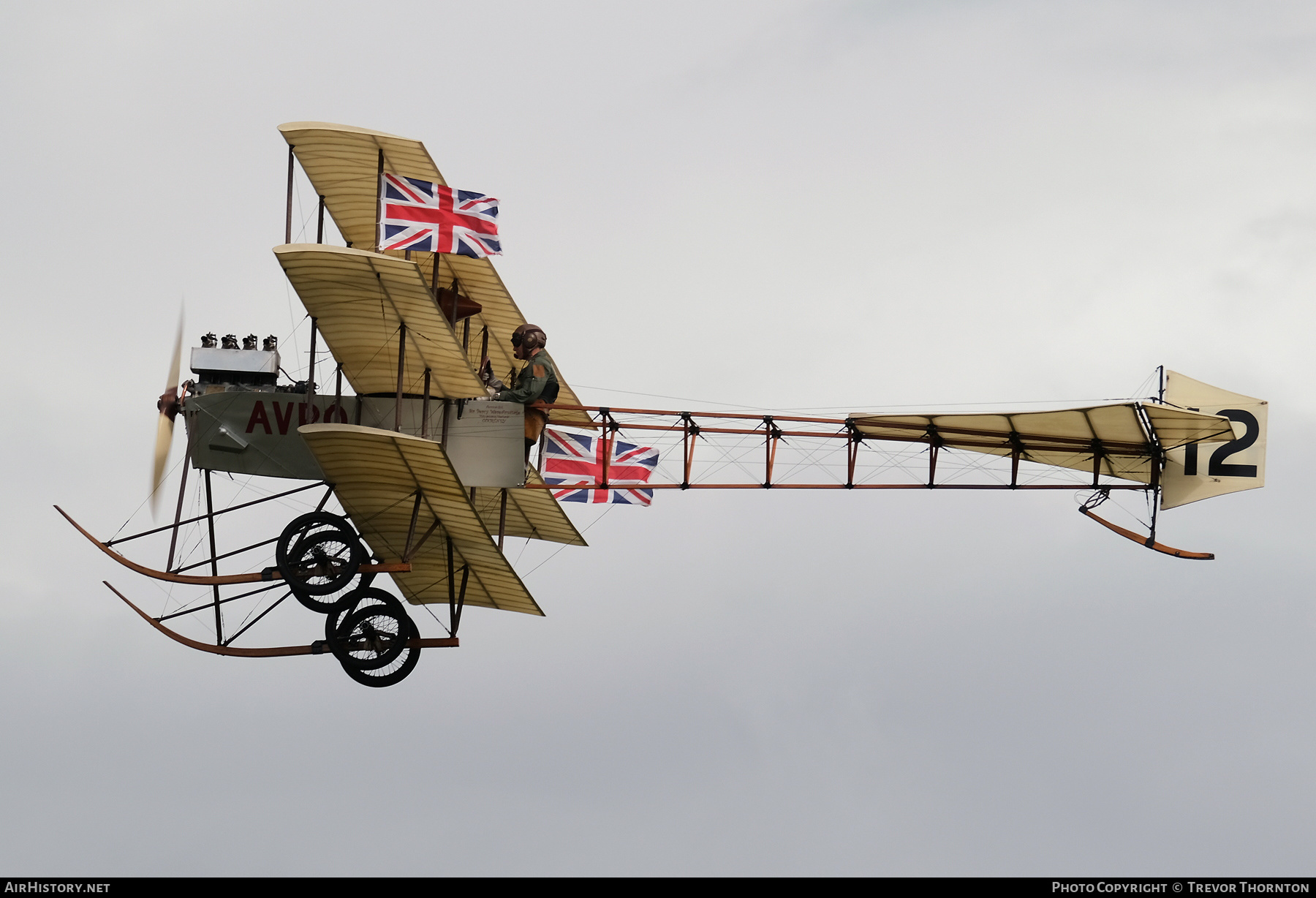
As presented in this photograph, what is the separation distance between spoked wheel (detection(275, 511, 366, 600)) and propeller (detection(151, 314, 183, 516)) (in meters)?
2.82

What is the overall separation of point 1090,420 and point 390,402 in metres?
11.0

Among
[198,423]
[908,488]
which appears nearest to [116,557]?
[198,423]

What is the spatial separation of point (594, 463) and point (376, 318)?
464 cm

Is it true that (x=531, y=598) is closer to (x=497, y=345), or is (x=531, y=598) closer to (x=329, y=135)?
(x=497, y=345)

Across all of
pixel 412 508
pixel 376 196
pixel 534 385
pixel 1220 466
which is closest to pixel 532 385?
pixel 534 385

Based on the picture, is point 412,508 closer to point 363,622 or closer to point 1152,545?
point 363,622

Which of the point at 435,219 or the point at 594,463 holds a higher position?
the point at 435,219

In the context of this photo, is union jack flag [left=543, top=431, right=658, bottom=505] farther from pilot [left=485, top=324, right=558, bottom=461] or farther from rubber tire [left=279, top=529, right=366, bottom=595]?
rubber tire [left=279, top=529, right=366, bottom=595]

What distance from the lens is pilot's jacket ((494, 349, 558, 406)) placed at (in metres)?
26.0

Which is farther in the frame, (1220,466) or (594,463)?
(1220,466)

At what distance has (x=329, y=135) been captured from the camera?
25.3 metres

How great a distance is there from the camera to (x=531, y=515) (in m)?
30.5

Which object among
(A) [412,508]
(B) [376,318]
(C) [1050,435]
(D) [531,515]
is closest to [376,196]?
(B) [376,318]

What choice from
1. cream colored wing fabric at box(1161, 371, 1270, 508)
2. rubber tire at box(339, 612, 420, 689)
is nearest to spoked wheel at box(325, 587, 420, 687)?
rubber tire at box(339, 612, 420, 689)
